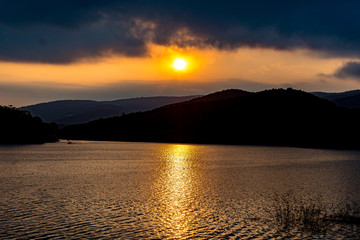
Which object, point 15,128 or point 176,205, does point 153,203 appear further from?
point 15,128

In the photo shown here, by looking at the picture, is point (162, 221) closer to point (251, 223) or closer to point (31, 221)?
point (251, 223)

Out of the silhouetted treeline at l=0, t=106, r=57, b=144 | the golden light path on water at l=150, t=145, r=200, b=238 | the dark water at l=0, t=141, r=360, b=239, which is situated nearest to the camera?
the dark water at l=0, t=141, r=360, b=239

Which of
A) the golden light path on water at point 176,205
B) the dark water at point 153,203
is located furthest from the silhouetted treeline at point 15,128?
the golden light path on water at point 176,205

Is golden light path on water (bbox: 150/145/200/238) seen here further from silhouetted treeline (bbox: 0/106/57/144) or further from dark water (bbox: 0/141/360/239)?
silhouetted treeline (bbox: 0/106/57/144)

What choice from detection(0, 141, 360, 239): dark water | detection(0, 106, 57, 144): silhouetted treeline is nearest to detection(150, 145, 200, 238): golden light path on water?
detection(0, 141, 360, 239): dark water

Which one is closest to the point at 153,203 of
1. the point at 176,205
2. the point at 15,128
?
the point at 176,205

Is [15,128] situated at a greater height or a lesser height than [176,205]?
greater

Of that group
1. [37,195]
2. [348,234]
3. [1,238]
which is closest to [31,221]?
[1,238]

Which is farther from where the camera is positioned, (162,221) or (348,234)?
(162,221)

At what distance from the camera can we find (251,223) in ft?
94.4

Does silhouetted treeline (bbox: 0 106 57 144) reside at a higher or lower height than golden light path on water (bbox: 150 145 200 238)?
higher

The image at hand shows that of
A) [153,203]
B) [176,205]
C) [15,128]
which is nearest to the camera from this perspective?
[176,205]

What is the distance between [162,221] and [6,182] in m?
28.8

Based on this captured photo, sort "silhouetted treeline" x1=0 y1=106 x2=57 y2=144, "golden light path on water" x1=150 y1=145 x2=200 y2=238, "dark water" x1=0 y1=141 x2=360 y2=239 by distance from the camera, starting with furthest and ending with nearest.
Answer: "silhouetted treeline" x1=0 y1=106 x2=57 y2=144 < "golden light path on water" x1=150 y1=145 x2=200 y2=238 < "dark water" x1=0 y1=141 x2=360 y2=239
